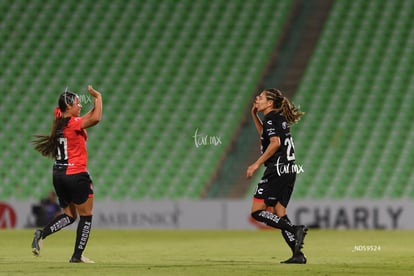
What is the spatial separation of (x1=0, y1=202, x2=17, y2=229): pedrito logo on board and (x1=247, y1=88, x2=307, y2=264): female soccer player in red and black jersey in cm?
1078

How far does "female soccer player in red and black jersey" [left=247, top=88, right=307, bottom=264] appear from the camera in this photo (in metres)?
9.38

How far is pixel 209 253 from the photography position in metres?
11.9

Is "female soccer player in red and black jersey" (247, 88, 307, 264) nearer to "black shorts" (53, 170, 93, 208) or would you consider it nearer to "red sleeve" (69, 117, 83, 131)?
"black shorts" (53, 170, 93, 208)

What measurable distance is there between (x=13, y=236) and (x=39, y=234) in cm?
632

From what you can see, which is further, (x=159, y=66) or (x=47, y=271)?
Answer: (x=159, y=66)

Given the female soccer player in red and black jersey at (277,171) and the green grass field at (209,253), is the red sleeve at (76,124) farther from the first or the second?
the female soccer player in red and black jersey at (277,171)

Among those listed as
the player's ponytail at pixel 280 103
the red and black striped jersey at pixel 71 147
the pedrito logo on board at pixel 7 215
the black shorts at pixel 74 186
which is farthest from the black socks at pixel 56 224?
the pedrito logo on board at pixel 7 215

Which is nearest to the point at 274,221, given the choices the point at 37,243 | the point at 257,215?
the point at 257,215

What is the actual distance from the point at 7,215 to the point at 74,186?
10536mm

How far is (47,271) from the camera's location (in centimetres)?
820

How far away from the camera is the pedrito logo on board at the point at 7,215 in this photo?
19391mm

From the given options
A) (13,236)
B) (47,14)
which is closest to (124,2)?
(47,14)

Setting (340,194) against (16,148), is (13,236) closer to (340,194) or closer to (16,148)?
(16,148)

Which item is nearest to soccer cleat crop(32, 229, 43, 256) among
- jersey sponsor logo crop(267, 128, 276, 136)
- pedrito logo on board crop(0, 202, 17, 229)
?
jersey sponsor logo crop(267, 128, 276, 136)
